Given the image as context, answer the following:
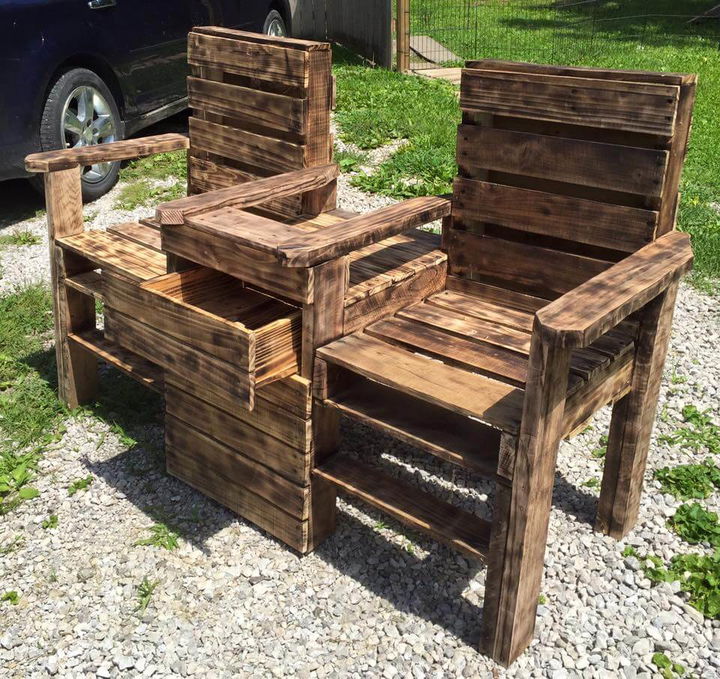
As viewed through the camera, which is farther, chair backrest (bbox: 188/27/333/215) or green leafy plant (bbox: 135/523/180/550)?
chair backrest (bbox: 188/27/333/215)

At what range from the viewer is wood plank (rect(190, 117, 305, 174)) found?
13.2ft

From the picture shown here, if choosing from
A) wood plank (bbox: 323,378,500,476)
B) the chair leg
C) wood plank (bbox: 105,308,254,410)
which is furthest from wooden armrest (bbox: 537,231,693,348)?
wood plank (bbox: 105,308,254,410)

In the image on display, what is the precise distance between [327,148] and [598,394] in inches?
66.8

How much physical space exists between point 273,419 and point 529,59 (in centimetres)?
996

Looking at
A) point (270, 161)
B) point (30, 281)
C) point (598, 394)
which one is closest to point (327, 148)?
point (270, 161)

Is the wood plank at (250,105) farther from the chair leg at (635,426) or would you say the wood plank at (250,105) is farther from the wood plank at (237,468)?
the chair leg at (635,426)

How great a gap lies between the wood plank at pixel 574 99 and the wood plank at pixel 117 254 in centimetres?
143

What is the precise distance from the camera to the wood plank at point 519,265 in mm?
3408

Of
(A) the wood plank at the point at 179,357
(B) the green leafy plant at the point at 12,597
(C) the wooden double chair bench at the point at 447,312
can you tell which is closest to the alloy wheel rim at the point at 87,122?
(C) the wooden double chair bench at the point at 447,312

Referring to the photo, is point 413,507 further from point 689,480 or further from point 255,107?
point 255,107

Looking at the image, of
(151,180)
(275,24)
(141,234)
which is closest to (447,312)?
(141,234)

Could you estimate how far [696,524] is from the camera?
138 inches

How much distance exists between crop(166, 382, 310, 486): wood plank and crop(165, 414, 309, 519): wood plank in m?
0.02

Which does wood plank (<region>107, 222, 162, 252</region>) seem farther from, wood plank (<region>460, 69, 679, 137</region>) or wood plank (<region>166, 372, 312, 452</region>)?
wood plank (<region>460, 69, 679, 137</region>)
